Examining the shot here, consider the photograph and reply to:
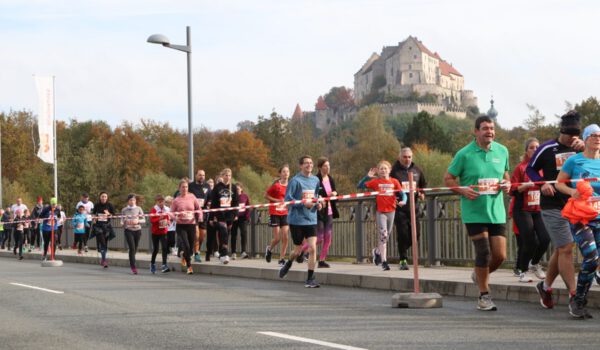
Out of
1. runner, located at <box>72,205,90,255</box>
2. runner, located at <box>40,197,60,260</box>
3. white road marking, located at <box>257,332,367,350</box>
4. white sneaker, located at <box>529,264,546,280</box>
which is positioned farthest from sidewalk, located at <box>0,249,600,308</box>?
runner, located at <box>72,205,90,255</box>

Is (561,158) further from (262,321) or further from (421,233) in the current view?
(421,233)

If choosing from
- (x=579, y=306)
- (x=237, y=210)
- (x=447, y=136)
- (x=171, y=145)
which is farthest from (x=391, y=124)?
(x=579, y=306)

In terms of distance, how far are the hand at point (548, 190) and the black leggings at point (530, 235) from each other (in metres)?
2.74

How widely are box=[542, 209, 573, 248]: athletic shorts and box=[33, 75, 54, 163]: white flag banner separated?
1245 inches

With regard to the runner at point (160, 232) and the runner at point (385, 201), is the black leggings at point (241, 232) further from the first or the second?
the runner at point (385, 201)

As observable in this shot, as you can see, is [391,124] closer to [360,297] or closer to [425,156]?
[425,156]

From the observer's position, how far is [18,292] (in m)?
14.9

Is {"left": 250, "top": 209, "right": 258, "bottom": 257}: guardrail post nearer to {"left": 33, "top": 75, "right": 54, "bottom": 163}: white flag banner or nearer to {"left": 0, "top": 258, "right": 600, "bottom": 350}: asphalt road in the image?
{"left": 0, "top": 258, "right": 600, "bottom": 350}: asphalt road

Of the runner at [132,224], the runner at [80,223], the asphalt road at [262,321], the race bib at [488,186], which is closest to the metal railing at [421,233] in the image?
the asphalt road at [262,321]

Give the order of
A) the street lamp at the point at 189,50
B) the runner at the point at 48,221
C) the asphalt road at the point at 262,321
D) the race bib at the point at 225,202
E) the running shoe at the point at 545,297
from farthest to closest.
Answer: the runner at the point at 48,221 → the street lamp at the point at 189,50 → the race bib at the point at 225,202 → the running shoe at the point at 545,297 → the asphalt road at the point at 262,321

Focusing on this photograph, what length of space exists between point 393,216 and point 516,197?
3619 millimetres

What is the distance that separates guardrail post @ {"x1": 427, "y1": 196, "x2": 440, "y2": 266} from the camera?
1689 centimetres

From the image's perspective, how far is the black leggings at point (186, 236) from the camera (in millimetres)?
19547

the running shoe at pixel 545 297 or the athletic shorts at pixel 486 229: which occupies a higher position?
the athletic shorts at pixel 486 229
